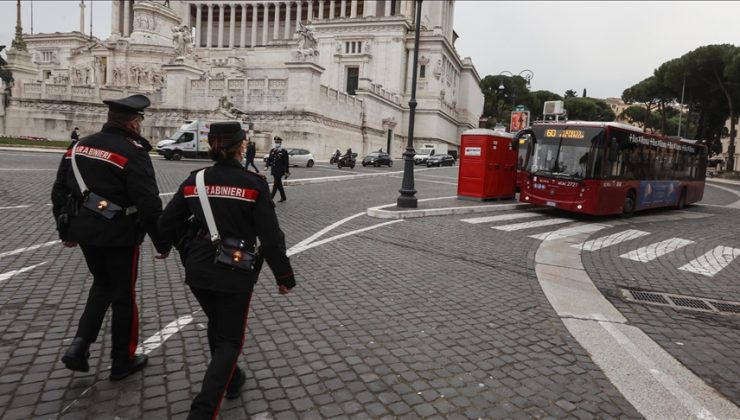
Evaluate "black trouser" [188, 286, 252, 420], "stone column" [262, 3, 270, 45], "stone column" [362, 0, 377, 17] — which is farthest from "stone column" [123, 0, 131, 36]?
"black trouser" [188, 286, 252, 420]

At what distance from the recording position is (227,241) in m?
2.97

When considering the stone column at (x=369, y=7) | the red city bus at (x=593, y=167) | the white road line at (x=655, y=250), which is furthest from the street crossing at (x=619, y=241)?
the stone column at (x=369, y=7)

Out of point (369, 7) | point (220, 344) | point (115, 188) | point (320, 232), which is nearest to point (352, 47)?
point (369, 7)

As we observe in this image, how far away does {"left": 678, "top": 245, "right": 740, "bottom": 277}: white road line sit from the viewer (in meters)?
8.31

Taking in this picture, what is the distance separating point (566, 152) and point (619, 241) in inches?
154

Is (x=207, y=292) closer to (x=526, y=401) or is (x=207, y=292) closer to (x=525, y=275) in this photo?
(x=526, y=401)

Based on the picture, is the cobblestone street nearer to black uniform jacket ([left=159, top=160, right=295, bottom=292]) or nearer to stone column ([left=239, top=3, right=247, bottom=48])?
black uniform jacket ([left=159, top=160, right=295, bottom=292])

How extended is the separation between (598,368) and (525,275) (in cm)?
317

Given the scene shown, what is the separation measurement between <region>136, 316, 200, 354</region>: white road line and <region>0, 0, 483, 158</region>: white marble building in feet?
114

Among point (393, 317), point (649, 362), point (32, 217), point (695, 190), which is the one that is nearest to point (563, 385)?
point (649, 362)

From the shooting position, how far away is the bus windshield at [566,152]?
1351 cm

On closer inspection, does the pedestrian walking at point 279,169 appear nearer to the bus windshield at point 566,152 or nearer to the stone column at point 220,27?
the bus windshield at point 566,152

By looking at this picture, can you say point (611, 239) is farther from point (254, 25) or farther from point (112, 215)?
point (254, 25)

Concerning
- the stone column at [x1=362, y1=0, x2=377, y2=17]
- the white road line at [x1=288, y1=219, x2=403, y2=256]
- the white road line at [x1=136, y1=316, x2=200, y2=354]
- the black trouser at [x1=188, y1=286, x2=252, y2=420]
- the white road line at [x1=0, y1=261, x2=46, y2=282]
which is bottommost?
the white road line at [x1=0, y1=261, x2=46, y2=282]
